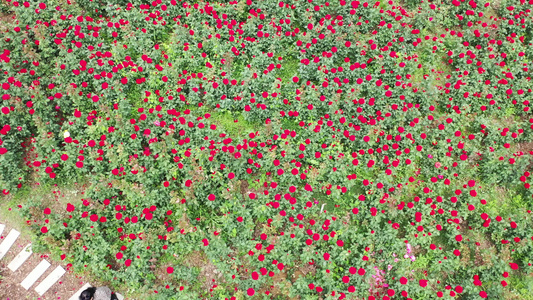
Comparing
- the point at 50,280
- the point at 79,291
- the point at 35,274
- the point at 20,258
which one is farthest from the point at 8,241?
the point at 79,291

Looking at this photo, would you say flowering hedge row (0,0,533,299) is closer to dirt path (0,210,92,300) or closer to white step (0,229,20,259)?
dirt path (0,210,92,300)

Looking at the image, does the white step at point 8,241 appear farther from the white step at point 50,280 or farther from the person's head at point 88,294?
the person's head at point 88,294

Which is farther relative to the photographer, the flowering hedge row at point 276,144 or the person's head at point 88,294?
the flowering hedge row at point 276,144

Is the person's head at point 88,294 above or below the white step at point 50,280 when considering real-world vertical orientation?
above

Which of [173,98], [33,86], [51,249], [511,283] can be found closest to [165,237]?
[51,249]

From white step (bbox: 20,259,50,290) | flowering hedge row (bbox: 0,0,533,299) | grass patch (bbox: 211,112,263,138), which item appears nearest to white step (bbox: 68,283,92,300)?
flowering hedge row (bbox: 0,0,533,299)

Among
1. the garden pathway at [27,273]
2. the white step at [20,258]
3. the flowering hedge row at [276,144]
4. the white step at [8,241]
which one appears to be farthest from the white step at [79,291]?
the white step at [8,241]

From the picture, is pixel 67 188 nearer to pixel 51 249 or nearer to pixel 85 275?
pixel 51 249
